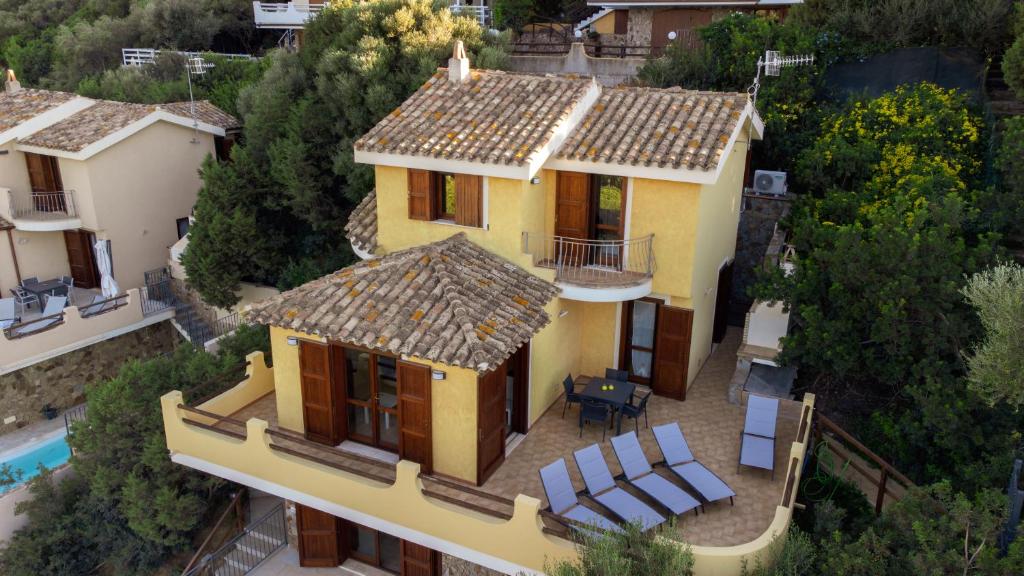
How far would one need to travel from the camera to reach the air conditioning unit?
810 inches

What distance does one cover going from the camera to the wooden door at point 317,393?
43.1ft

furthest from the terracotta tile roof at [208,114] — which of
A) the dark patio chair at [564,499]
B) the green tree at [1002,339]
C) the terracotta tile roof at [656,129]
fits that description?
the green tree at [1002,339]

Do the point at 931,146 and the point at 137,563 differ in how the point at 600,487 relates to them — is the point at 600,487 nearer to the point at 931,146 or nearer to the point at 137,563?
the point at 137,563

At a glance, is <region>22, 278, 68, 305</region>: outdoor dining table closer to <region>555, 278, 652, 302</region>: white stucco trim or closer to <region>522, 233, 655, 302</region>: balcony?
<region>522, 233, 655, 302</region>: balcony

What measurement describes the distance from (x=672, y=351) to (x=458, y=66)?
7.63 metres

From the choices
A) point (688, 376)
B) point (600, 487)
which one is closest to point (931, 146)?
point (688, 376)

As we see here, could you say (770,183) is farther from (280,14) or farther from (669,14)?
(280,14)

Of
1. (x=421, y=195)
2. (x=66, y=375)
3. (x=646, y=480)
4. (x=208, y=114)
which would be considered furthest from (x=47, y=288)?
(x=646, y=480)

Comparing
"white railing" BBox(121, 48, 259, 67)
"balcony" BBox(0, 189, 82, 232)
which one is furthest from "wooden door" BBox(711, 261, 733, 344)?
"white railing" BBox(121, 48, 259, 67)

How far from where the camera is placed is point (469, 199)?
14305mm

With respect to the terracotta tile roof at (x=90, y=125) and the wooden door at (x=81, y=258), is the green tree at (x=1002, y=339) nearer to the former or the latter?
the terracotta tile roof at (x=90, y=125)

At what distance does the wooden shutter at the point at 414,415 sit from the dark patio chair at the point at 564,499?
83.9 inches

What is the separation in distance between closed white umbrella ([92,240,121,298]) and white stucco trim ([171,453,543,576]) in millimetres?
12797

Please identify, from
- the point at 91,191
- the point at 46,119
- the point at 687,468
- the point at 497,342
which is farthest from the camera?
the point at 46,119
